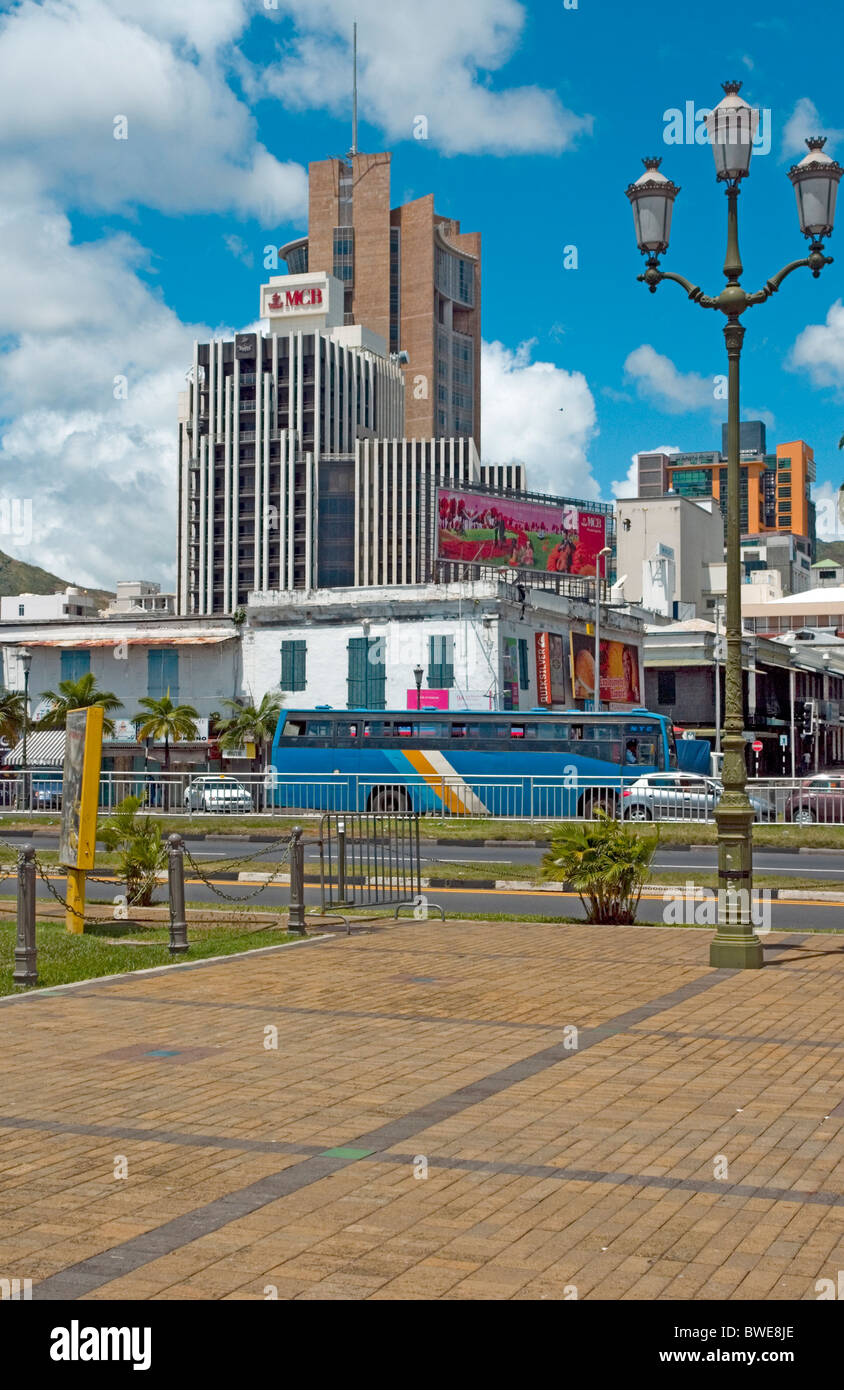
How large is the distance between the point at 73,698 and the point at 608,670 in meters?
23.9

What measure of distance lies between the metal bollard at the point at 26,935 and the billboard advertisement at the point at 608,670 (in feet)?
158

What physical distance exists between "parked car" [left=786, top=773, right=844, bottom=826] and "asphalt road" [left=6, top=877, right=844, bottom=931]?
39.9 feet

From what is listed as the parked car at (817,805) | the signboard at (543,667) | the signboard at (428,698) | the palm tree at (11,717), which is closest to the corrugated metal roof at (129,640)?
the palm tree at (11,717)

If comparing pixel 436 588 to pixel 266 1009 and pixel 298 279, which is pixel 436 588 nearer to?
pixel 266 1009

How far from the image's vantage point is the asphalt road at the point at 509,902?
55.8ft

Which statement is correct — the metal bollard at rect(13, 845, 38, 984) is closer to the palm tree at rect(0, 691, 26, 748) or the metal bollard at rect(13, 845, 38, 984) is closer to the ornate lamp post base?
the ornate lamp post base

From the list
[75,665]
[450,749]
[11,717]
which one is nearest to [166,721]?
[11,717]

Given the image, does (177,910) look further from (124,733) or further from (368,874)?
(124,733)

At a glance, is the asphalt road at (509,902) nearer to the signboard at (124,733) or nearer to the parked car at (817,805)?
the parked car at (817,805)

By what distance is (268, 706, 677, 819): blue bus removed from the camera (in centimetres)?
3712

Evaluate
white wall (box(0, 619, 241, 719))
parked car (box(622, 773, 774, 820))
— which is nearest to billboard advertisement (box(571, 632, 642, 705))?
white wall (box(0, 619, 241, 719))

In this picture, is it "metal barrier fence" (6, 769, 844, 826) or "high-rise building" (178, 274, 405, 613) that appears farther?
"high-rise building" (178, 274, 405, 613)
